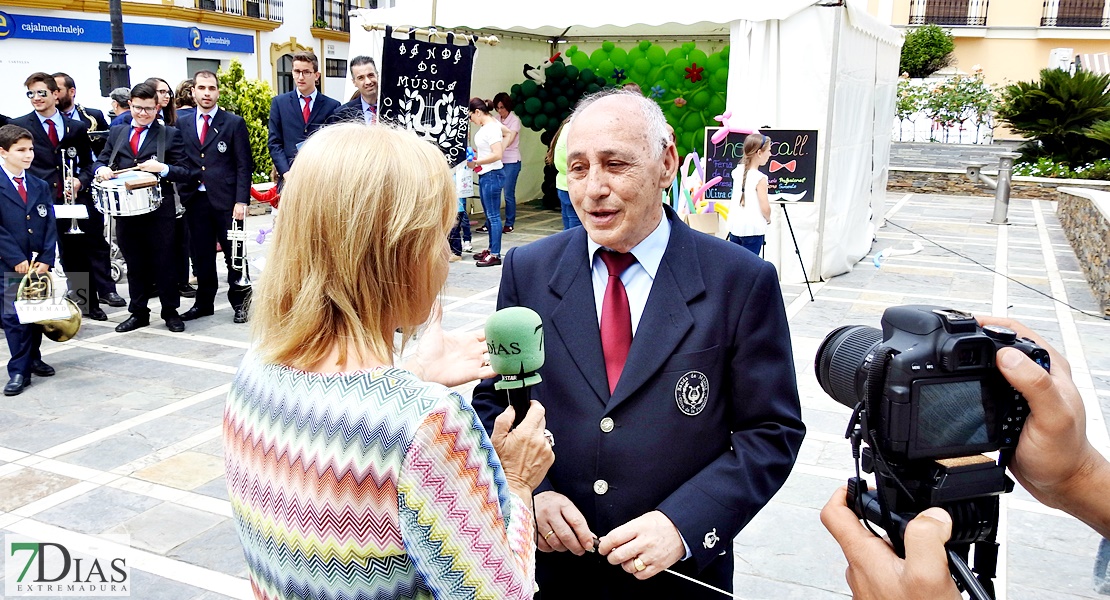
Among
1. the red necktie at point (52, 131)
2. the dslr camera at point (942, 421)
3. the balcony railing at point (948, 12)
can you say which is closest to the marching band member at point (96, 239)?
the red necktie at point (52, 131)

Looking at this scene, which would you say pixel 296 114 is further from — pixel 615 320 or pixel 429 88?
pixel 615 320

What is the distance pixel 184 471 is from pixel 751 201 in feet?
16.8

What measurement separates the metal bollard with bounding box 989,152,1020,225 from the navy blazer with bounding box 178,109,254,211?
38.4ft

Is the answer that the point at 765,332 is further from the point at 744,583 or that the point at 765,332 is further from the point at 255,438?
the point at 744,583

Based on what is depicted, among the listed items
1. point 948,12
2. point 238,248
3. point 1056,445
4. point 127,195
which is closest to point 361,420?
point 1056,445

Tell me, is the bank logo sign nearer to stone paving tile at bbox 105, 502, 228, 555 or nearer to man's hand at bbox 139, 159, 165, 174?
stone paving tile at bbox 105, 502, 228, 555

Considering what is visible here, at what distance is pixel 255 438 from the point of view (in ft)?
4.54

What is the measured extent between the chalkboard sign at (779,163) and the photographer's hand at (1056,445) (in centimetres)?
700

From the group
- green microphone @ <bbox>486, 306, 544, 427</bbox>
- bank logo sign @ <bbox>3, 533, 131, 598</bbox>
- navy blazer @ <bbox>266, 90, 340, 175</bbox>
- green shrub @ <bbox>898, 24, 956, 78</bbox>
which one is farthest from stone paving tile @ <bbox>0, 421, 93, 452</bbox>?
green shrub @ <bbox>898, 24, 956, 78</bbox>

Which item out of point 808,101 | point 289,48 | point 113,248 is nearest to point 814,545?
point 808,101

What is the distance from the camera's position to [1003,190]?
14.0 m

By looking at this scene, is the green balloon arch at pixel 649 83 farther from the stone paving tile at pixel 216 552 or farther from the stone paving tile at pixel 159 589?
the stone paving tile at pixel 159 589

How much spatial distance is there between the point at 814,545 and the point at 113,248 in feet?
26.3

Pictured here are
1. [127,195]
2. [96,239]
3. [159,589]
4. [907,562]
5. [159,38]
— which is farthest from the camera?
[159,38]
